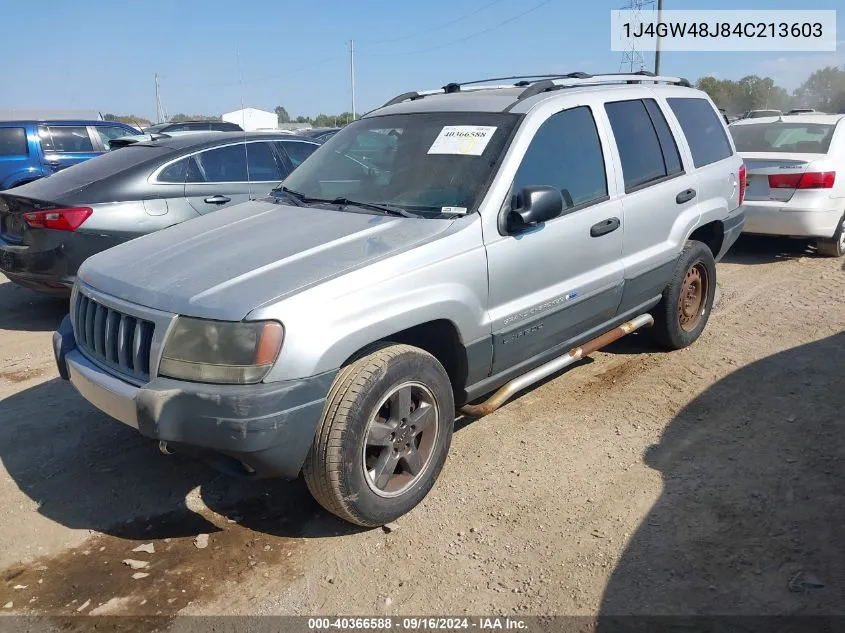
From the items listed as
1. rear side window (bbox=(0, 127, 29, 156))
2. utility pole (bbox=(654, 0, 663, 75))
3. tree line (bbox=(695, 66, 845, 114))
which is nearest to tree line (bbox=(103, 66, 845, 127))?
tree line (bbox=(695, 66, 845, 114))

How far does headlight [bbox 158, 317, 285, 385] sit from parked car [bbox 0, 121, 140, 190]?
10644 mm

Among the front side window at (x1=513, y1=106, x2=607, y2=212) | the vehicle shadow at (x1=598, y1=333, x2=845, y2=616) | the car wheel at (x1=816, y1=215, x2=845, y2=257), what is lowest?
the vehicle shadow at (x1=598, y1=333, x2=845, y2=616)

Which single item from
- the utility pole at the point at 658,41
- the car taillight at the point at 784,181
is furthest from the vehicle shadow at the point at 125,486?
the utility pole at the point at 658,41

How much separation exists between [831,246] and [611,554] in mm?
6691

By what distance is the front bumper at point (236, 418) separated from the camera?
265cm

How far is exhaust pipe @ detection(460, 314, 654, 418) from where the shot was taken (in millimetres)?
3654

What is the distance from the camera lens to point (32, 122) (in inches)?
466

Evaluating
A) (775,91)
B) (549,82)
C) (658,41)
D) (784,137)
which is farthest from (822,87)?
(549,82)

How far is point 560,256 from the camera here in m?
3.79

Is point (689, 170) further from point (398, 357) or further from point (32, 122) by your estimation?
point (32, 122)

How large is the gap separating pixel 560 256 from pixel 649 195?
3.51 ft

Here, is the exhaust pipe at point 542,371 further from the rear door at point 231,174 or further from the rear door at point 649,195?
the rear door at point 231,174

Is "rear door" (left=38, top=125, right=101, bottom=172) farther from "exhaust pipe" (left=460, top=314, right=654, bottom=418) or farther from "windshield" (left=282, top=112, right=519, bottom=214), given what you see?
"exhaust pipe" (left=460, top=314, right=654, bottom=418)

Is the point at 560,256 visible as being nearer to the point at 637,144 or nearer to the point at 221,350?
the point at 637,144
